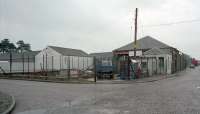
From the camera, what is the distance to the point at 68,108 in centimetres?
884

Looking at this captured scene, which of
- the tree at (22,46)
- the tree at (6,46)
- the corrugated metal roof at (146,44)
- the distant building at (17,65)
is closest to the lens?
the distant building at (17,65)

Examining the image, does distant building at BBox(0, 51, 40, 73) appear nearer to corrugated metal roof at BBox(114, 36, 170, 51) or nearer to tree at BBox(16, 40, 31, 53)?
corrugated metal roof at BBox(114, 36, 170, 51)

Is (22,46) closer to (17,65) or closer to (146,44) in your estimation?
(17,65)

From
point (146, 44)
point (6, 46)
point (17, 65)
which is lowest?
point (17, 65)

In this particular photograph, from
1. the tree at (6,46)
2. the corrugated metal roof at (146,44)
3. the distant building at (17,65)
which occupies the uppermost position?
the tree at (6,46)

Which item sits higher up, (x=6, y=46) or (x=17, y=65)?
(x=6, y=46)

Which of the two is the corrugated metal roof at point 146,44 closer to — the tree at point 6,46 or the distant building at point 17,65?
the distant building at point 17,65

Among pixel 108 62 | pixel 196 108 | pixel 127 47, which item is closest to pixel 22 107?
pixel 196 108

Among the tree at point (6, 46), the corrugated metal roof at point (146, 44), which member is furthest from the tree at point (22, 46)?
the corrugated metal roof at point (146, 44)

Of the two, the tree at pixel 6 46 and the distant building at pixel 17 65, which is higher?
the tree at pixel 6 46

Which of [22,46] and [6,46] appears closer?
[6,46]

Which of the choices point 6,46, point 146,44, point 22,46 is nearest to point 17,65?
point 146,44

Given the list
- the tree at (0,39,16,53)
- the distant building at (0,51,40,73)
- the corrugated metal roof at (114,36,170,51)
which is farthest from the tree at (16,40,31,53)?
the corrugated metal roof at (114,36,170,51)

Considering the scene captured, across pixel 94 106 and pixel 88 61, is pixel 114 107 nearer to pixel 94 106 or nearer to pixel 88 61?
pixel 94 106
